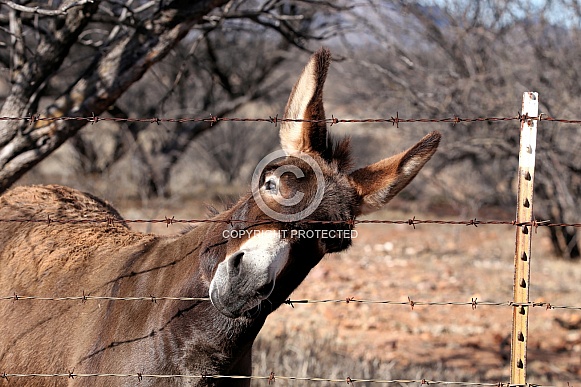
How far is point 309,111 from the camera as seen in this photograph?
3291mm

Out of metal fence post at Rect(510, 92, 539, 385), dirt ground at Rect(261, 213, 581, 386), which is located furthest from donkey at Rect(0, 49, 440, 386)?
dirt ground at Rect(261, 213, 581, 386)

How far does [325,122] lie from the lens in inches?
129

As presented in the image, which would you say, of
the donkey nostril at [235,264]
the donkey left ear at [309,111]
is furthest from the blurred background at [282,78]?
the donkey nostril at [235,264]

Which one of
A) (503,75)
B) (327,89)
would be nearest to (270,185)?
(503,75)

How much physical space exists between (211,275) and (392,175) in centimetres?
93

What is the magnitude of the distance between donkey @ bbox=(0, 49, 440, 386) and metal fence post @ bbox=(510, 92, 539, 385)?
42 cm

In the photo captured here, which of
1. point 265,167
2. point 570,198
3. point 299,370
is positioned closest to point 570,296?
point 570,198

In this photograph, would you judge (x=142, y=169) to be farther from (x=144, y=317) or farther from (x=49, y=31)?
(x=144, y=317)

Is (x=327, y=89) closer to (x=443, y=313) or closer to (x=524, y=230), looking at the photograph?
(x=443, y=313)

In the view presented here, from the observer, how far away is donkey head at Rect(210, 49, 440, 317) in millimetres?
2891

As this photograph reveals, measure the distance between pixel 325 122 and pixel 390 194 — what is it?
0.44 meters

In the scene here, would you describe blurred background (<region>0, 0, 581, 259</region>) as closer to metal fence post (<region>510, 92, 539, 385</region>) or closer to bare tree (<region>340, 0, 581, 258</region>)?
bare tree (<region>340, 0, 581, 258</region>)

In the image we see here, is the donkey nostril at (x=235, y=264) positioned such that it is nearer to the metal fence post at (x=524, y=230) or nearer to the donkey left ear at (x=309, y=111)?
the donkey left ear at (x=309, y=111)

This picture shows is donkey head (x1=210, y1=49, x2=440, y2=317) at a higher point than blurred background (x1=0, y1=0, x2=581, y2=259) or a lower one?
lower
